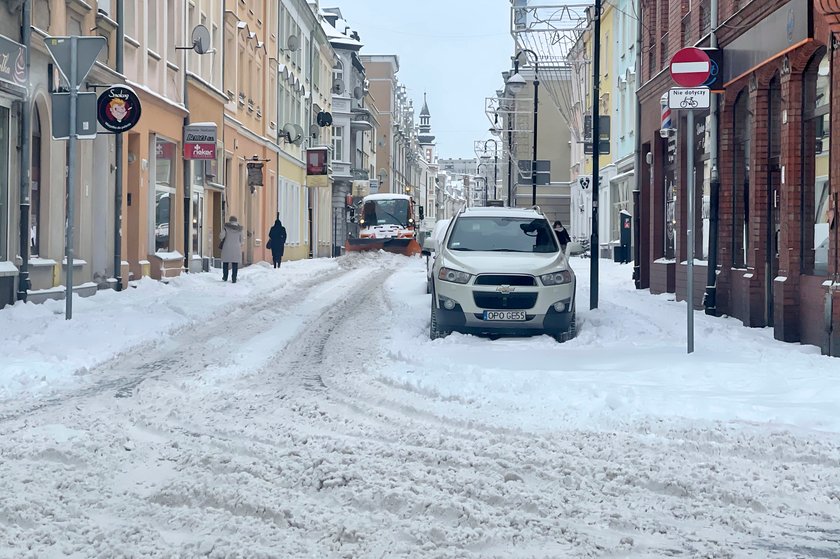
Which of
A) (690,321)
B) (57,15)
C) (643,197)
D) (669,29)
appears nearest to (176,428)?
(690,321)

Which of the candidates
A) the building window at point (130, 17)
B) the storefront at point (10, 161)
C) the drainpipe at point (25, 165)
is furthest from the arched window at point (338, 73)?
the storefront at point (10, 161)

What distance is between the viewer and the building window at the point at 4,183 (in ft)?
54.7

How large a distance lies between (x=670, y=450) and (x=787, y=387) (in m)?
3.00

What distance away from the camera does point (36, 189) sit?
18.3m

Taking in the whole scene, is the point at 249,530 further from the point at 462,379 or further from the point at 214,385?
the point at 462,379

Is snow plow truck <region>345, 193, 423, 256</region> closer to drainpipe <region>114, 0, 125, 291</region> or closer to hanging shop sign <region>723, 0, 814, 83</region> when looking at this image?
drainpipe <region>114, 0, 125, 291</region>

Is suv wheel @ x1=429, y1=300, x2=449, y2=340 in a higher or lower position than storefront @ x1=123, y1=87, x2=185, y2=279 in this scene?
lower

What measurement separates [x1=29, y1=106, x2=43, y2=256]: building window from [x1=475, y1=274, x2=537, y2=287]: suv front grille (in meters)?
7.93

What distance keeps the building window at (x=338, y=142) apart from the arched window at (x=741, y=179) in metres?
56.6

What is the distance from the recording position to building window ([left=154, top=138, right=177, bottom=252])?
27141mm

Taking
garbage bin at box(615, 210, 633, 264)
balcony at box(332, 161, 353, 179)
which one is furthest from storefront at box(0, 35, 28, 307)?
balcony at box(332, 161, 353, 179)

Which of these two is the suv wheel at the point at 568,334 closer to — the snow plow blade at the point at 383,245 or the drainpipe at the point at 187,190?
the drainpipe at the point at 187,190

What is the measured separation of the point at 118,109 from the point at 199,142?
1012 centimetres

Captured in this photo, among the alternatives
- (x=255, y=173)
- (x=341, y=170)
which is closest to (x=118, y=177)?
(x=255, y=173)
